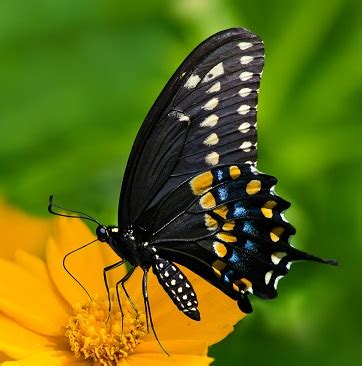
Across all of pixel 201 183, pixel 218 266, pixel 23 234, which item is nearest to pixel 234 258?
pixel 218 266

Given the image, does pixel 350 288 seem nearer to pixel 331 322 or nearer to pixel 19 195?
pixel 331 322

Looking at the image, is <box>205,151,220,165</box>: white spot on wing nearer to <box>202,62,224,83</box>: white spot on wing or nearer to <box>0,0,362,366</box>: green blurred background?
<box>202,62,224,83</box>: white spot on wing

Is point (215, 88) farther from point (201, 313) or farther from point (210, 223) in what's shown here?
point (201, 313)

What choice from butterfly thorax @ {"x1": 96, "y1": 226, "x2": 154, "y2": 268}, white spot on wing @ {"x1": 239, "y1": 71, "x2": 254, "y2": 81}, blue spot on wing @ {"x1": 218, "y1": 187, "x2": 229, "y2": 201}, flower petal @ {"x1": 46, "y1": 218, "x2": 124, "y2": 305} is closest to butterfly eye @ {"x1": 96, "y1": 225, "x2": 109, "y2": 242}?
butterfly thorax @ {"x1": 96, "y1": 226, "x2": 154, "y2": 268}

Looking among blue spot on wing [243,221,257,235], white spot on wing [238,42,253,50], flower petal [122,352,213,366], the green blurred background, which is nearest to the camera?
Result: flower petal [122,352,213,366]

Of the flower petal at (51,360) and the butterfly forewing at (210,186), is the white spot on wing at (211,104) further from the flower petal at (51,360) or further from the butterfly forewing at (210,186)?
the flower petal at (51,360)
